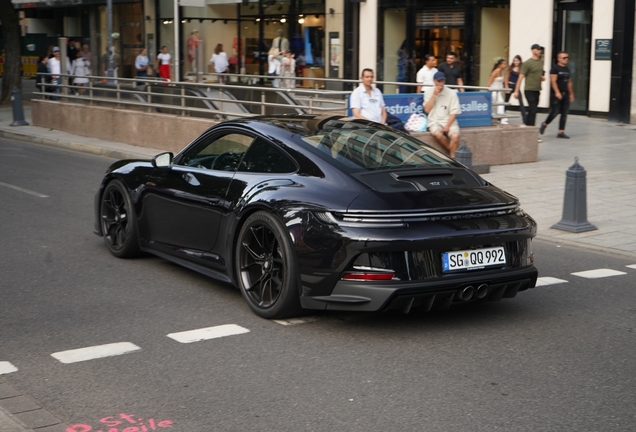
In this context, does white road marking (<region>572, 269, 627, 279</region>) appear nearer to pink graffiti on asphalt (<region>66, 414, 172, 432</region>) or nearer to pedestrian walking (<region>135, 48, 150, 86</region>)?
pink graffiti on asphalt (<region>66, 414, 172, 432</region>)

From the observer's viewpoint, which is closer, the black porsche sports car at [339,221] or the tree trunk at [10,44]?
the black porsche sports car at [339,221]

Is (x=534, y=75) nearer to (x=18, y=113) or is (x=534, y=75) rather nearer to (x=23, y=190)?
(x=23, y=190)

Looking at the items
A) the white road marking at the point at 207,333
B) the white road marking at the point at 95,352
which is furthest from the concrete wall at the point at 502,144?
the white road marking at the point at 95,352

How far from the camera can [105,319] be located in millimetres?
6535

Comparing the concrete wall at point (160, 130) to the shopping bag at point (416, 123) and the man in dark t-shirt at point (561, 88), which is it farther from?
the man in dark t-shirt at point (561, 88)

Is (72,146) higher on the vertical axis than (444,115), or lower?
lower

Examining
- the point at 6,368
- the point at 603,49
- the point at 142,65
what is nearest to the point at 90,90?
the point at 142,65

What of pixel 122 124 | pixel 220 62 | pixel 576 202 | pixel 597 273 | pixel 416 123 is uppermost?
pixel 220 62

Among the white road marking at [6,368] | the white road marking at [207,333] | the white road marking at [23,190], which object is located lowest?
the white road marking at [207,333]

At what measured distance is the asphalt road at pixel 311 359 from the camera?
184 inches

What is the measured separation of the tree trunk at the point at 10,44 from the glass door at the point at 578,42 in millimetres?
17423

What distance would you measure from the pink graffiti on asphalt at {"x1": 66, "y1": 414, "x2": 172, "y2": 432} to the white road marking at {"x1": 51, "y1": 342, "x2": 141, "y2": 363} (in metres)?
1.07

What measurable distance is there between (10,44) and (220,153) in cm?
2524

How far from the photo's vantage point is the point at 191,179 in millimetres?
7441
